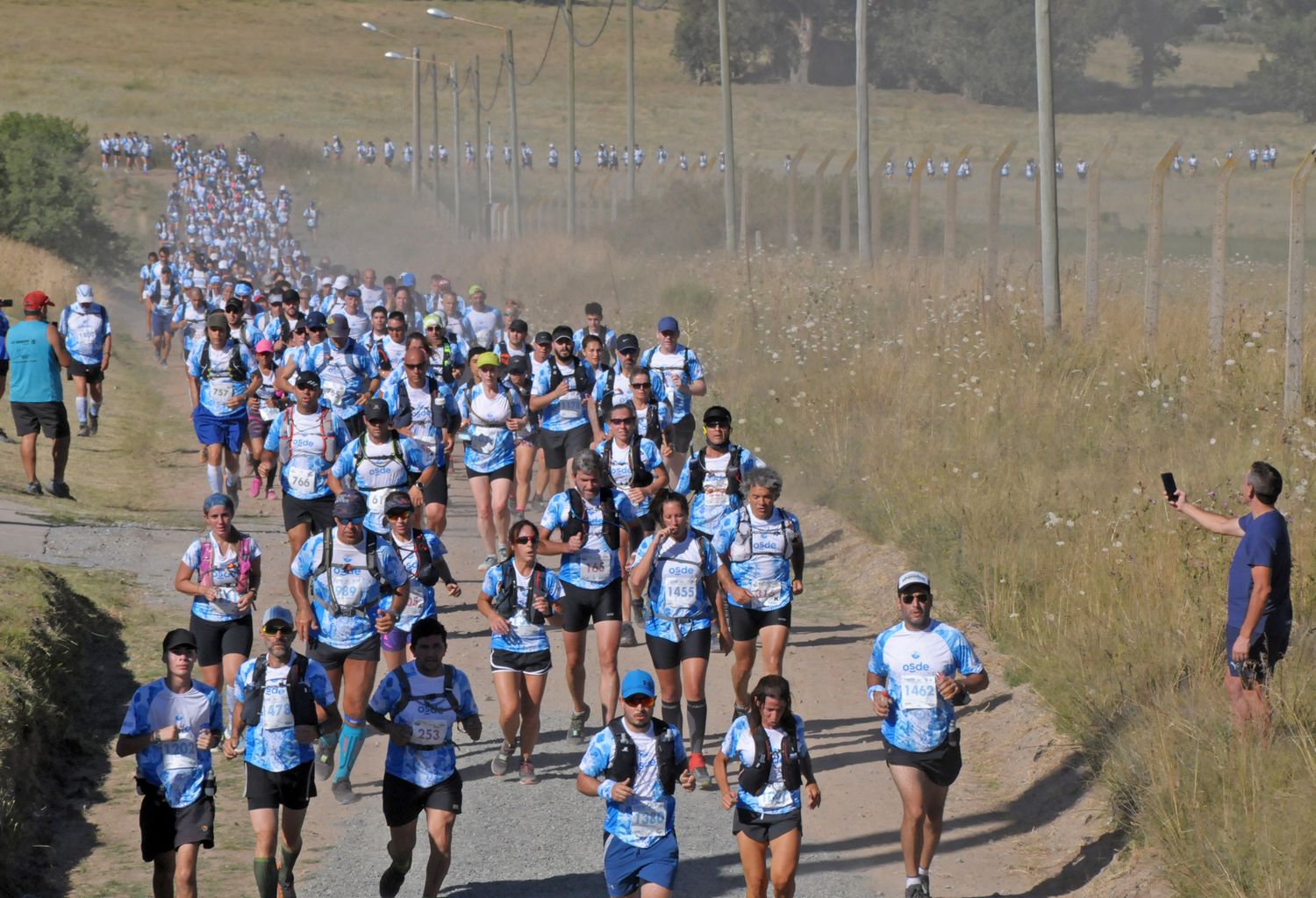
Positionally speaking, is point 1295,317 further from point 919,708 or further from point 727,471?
point 919,708

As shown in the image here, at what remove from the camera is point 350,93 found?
106 metres

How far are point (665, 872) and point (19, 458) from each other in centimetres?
1394

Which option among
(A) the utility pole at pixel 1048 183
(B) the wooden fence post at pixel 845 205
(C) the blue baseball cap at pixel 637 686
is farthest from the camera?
(B) the wooden fence post at pixel 845 205

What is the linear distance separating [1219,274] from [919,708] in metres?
8.38

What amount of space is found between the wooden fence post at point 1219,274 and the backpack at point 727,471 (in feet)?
19.3

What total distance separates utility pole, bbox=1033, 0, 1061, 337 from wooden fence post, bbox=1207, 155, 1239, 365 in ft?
6.74

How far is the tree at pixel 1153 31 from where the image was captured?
3573 inches

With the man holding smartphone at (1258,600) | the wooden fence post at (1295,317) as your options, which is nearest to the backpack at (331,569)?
the man holding smartphone at (1258,600)

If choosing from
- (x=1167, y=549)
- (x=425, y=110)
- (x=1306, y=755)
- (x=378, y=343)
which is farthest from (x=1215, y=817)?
(x=425, y=110)

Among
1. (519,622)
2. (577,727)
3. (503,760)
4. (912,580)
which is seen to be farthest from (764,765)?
(577,727)

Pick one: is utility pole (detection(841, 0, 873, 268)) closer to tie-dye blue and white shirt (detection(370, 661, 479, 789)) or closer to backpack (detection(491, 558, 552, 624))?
backpack (detection(491, 558, 552, 624))

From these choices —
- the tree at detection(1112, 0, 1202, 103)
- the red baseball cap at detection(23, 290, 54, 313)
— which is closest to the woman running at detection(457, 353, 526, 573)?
the red baseball cap at detection(23, 290, 54, 313)

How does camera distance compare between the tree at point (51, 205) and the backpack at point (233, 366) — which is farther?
the tree at point (51, 205)

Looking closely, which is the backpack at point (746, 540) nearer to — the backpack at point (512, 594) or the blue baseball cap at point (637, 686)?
the backpack at point (512, 594)
